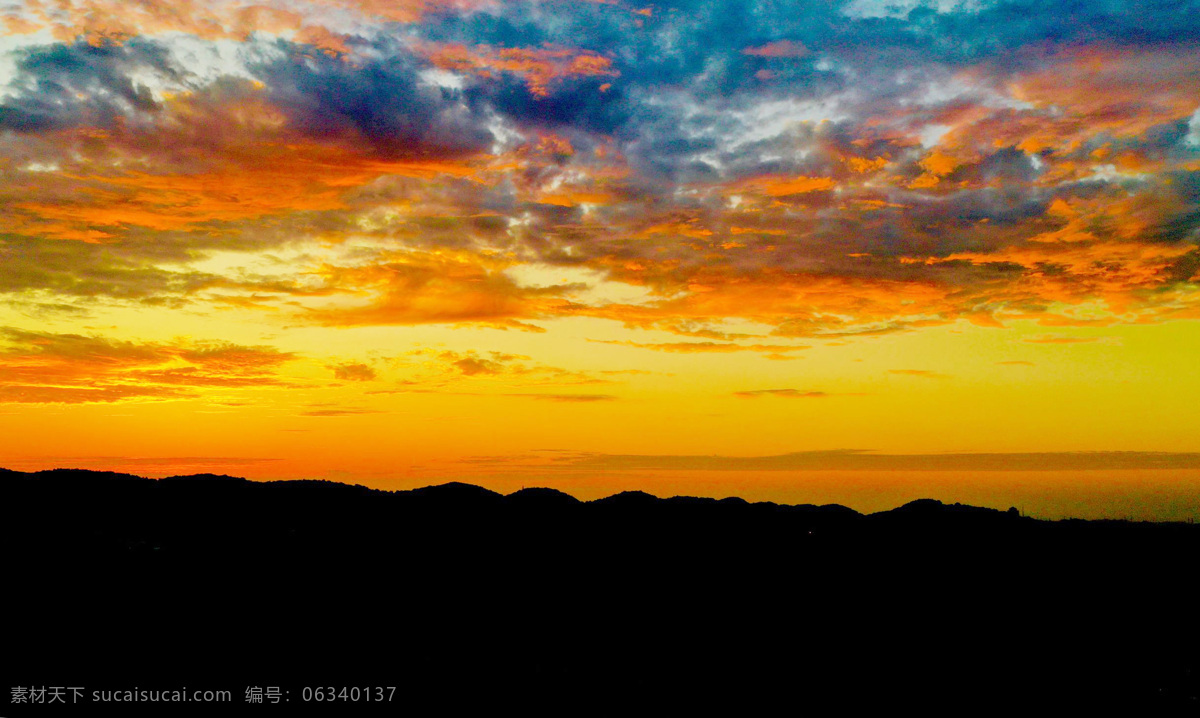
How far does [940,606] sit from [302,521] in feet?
103

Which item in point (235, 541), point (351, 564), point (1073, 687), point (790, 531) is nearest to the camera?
point (1073, 687)

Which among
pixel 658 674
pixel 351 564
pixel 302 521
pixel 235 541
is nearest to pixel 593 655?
pixel 658 674

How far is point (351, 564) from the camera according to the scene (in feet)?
109

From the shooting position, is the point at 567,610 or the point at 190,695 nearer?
the point at 190,695

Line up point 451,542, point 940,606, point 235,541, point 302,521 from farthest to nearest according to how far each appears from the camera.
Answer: point 302,521
point 451,542
point 235,541
point 940,606

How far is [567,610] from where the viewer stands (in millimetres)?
28859

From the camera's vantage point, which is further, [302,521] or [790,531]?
[790,531]

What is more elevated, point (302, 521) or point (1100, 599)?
point (302, 521)

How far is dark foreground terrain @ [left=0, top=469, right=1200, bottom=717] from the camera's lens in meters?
21.5

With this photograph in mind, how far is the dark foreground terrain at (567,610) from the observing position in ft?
70.4

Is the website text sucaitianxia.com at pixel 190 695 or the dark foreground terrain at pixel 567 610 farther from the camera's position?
the dark foreground terrain at pixel 567 610

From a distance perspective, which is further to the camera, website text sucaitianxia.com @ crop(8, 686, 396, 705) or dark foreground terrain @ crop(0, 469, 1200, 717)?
dark foreground terrain @ crop(0, 469, 1200, 717)

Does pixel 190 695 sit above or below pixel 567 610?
below

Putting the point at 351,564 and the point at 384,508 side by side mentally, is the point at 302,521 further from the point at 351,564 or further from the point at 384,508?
the point at 351,564
